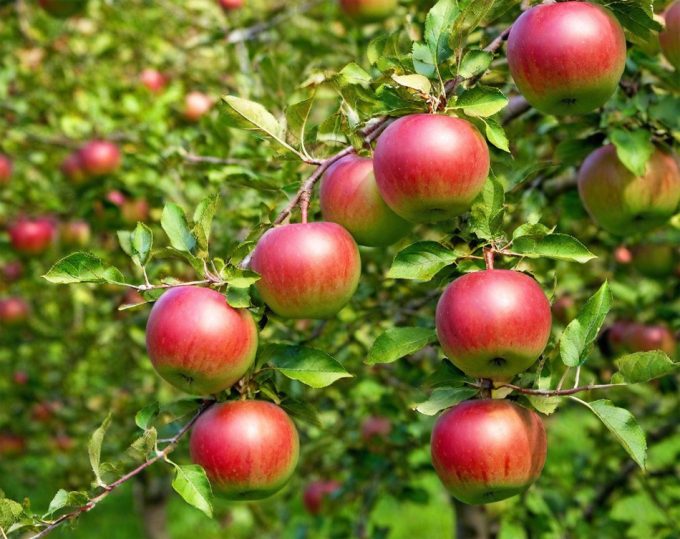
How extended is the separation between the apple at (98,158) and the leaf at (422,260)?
218 centimetres

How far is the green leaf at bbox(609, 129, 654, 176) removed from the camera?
5.18ft

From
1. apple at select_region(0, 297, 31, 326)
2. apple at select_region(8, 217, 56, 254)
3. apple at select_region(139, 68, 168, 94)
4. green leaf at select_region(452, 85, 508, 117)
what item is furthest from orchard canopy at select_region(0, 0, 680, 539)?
apple at select_region(0, 297, 31, 326)

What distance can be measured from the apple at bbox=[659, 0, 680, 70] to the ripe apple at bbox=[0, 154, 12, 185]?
2.81m

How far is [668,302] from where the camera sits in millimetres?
2705

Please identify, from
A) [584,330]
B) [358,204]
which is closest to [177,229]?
[358,204]

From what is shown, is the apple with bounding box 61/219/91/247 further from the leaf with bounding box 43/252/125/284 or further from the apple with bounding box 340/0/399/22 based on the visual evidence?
the leaf with bounding box 43/252/125/284

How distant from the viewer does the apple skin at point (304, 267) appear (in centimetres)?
130

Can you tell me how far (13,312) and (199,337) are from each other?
3.07 meters

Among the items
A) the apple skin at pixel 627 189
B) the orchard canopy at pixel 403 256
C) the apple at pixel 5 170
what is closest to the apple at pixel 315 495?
the orchard canopy at pixel 403 256

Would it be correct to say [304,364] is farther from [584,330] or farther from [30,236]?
[30,236]

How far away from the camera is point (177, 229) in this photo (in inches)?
55.4

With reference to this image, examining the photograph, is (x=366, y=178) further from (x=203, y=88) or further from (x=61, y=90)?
(x=61, y=90)

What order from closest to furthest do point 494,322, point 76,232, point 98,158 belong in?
1. point 494,322
2. point 98,158
3. point 76,232

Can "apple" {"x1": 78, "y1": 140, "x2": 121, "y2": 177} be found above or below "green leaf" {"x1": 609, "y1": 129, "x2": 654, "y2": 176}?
below
